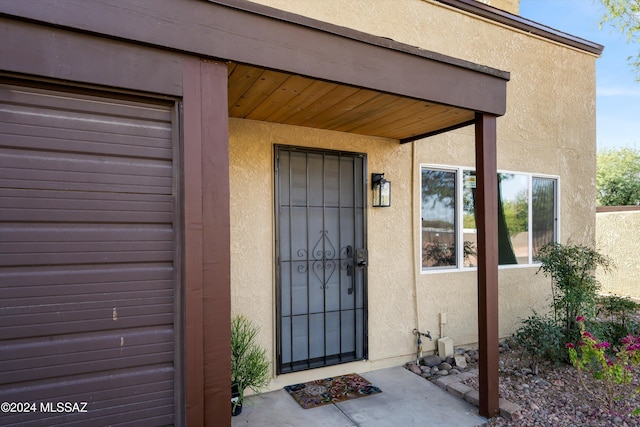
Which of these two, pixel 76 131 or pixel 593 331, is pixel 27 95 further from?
pixel 593 331

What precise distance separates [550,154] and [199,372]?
5797 mm

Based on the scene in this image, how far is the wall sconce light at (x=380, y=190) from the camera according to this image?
425cm

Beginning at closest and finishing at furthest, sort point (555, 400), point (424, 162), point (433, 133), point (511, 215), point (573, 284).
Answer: point (555, 400) → point (433, 133) → point (573, 284) → point (424, 162) → point (511, 215)

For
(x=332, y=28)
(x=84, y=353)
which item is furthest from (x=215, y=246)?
(x=332, y=28)

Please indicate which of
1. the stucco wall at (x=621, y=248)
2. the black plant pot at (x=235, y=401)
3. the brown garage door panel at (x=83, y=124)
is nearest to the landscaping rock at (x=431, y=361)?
the black plant pot at (x=235, y=401)

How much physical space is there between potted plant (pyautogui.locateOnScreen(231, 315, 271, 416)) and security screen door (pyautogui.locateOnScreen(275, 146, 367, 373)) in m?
0.31

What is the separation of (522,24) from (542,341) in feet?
14.1

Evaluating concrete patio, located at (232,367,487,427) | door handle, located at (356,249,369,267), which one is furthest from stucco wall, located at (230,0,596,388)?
concrete patio, located at (232,367,487,427)

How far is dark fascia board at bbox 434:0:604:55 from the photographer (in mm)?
4910

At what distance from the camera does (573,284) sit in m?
4.38

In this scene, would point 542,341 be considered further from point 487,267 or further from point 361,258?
point 361,258

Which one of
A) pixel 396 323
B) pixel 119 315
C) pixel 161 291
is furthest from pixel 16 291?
pixel 396 323

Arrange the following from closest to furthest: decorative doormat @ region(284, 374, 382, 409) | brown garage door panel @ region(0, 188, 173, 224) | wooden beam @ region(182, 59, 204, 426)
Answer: brown garage door panel @ region(0, 188, 173, 224)
wooden beam @ region(182, 59, 204, 426)
decorative doormat @ region(284, 374, 382, 409)

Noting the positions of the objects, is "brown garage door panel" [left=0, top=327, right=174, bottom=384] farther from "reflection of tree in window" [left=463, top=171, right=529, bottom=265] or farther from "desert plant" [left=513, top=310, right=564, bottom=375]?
"reflection of tree in window" [left=463, top=171, right=529, bottom=265]
